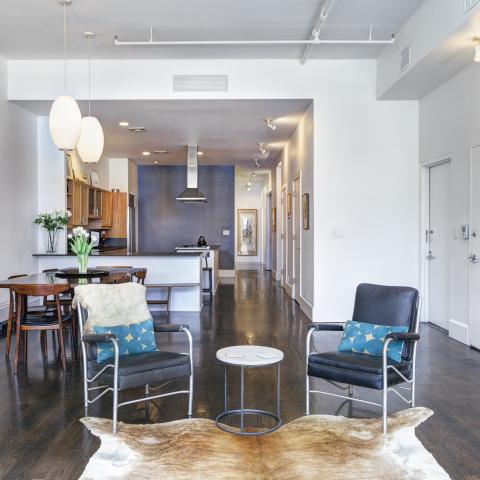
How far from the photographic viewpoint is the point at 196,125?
7891 mm

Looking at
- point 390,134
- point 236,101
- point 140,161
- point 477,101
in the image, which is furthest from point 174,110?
point 140,161

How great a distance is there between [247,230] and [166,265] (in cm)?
1068

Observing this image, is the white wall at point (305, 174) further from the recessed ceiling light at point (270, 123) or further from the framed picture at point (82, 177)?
the framed picture at point (82, 177)

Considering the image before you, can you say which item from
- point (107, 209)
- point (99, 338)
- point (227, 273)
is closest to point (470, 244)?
point (99, 338)

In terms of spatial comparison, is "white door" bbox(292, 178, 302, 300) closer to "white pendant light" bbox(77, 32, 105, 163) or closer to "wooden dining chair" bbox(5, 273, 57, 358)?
"white pendant light" bbox(77, 32, 105, 163)

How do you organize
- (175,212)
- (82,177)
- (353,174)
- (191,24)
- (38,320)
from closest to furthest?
(38,320) < (191,24) < (353,174) < (82,177) < (175,212)

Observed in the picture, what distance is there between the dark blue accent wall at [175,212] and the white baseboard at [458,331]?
24.3ft

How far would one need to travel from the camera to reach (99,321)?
3.24 meters

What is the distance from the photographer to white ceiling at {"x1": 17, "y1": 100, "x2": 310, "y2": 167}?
259 inches

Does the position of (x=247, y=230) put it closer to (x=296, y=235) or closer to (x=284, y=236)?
(x=284, y=236)

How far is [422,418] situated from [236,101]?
15.4 feet

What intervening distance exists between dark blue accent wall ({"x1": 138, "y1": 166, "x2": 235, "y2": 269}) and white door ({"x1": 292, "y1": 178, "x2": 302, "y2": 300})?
4039mm

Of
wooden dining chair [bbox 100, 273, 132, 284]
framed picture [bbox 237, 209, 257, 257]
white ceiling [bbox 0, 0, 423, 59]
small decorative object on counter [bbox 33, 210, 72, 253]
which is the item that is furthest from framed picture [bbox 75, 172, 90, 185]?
framed picture [bbox 237, 209, 257, 257]

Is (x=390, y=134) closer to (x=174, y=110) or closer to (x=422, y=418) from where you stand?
(x=174, y=110)
